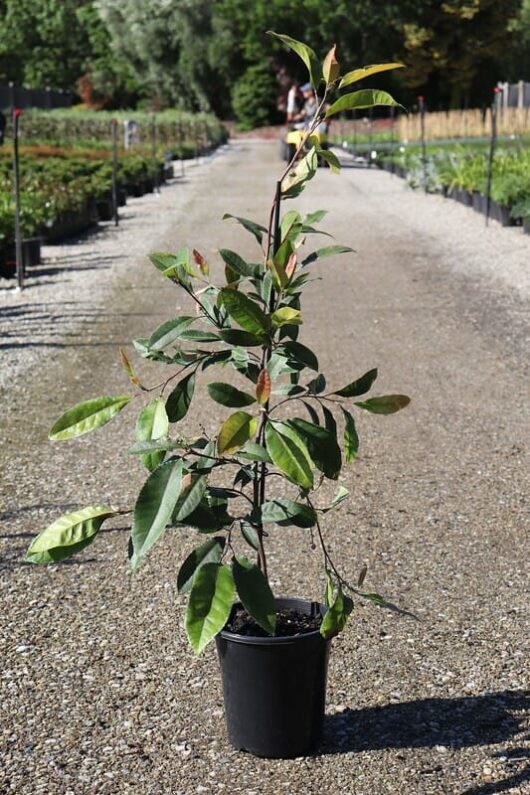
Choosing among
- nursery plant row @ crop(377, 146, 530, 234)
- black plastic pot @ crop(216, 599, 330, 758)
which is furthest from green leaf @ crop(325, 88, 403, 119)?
nursery plant row @ crop(377, 146, 530, 234)

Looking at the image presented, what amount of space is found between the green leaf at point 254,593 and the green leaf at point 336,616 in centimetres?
21

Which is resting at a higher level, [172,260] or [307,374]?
[172,260]

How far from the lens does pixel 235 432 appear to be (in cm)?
264

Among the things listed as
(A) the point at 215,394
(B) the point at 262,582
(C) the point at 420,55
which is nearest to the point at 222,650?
(B) the point at 262,582

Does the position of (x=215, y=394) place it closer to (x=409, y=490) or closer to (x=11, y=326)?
(x=409, y=490)

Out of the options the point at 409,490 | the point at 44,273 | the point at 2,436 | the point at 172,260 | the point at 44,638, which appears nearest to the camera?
the point at 172,260

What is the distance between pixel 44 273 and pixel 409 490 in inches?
305

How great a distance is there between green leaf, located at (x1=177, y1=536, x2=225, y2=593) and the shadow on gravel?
0.69 meters

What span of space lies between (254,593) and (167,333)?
1.97ft

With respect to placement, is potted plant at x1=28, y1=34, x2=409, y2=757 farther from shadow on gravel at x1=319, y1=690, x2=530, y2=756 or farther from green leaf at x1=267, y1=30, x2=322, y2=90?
shadow on gravel at x1=319, y1=690, x2=530, y2=756

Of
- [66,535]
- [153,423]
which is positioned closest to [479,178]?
[153,423]

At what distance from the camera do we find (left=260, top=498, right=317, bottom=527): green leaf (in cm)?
290

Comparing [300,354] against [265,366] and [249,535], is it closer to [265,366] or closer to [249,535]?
[265,366]

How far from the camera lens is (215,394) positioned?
2.72 m
